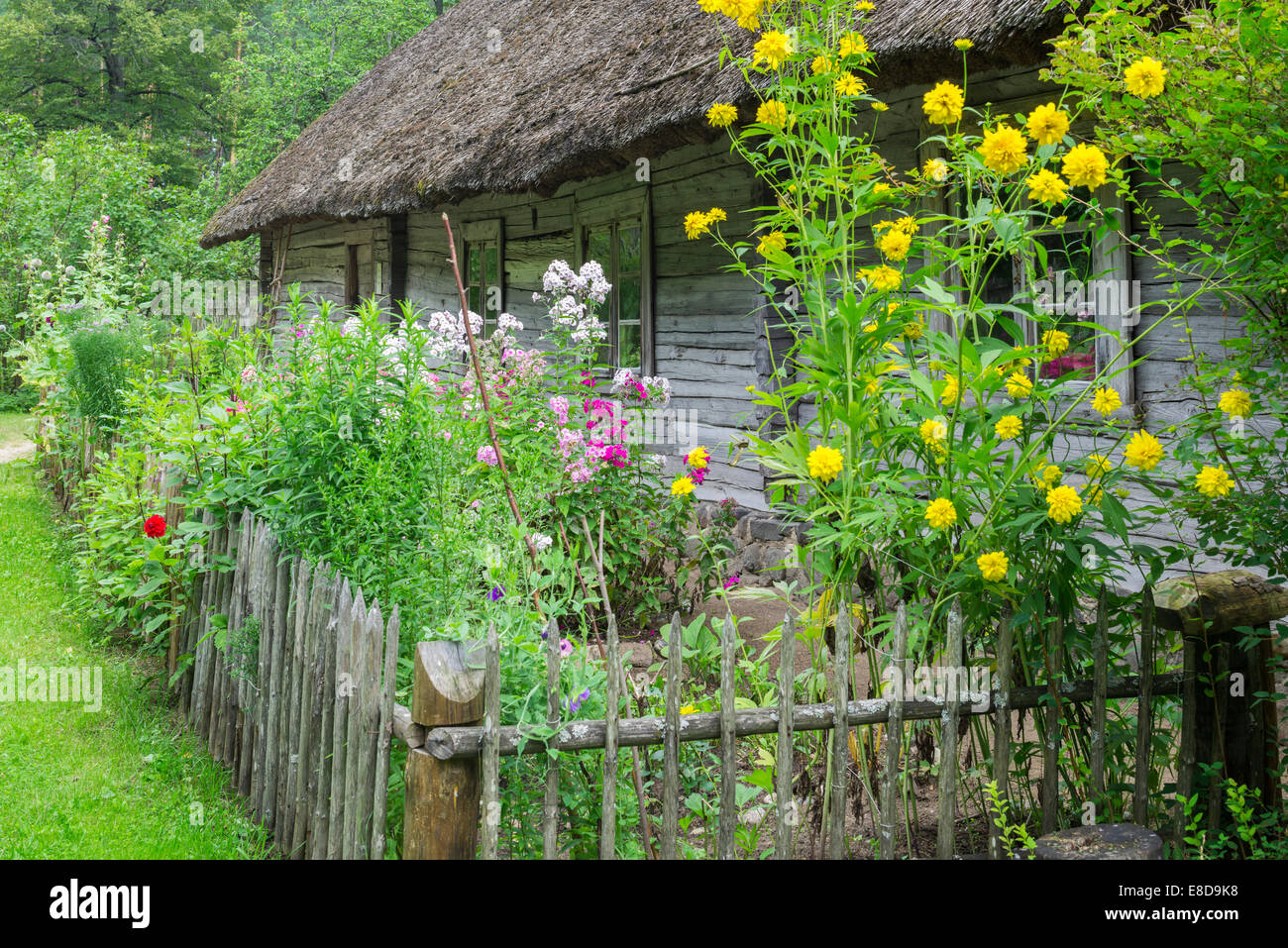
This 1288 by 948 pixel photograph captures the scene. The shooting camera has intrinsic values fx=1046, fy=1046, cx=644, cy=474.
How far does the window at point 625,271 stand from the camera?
297 inches

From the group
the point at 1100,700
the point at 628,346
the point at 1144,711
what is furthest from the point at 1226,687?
the point at 628,346

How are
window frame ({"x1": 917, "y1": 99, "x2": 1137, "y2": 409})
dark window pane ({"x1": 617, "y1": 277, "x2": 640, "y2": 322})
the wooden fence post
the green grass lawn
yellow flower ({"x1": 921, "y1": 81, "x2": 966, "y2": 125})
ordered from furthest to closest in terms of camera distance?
dark window pane ({"x1": 617, "y1": 277, "x2": 640, "y2": 322})
window frame ({"x1": 917, "y1": 99, "x2": 1137, "y2": 409})
the green grass lawn
yellow flower ({"x1": 921, "y1": 81, "x2": 966, "y2": 125})
the wooden fence post

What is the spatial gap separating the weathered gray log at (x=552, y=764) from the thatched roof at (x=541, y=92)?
325cm

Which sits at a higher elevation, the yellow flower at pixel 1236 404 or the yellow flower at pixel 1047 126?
the yellow flower at pixel 1047 126

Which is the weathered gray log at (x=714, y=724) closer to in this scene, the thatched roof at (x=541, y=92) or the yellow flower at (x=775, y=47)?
the yellow flower at (x=775, y=47)

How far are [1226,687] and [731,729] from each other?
4.09ft

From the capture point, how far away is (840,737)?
2.26 meters

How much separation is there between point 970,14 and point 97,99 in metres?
25.3

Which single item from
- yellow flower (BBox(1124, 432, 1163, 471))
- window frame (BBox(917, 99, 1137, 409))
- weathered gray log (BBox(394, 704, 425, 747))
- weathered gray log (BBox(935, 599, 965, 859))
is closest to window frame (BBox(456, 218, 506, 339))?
window frame (BBox(917, 99, 1137, 409))

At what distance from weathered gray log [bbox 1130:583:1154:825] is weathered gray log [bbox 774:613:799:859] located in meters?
0.85

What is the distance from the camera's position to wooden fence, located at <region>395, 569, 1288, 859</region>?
2.02m

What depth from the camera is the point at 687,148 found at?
279 inches

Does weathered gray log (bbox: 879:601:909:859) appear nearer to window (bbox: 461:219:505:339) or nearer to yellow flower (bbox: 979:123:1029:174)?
yellow flower (bbox: 979:123:1029:174)

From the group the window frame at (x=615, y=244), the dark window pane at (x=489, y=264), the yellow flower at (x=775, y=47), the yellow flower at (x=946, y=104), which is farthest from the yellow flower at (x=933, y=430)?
the dark window pane at (x=489, y=264)
